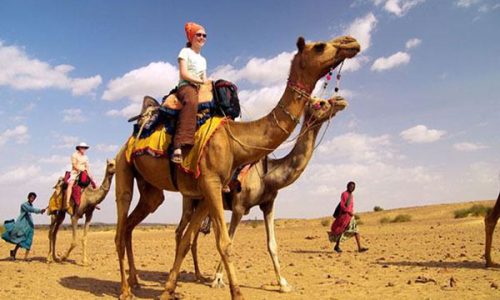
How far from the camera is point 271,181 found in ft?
29.5

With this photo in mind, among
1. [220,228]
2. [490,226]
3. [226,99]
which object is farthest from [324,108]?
[490,226]

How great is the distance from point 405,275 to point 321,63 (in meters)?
5.25

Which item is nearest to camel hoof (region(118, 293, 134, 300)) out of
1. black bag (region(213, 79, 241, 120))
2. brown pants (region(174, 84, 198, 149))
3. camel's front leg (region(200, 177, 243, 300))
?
camel's front leg (region(200, 177, 243, 300))

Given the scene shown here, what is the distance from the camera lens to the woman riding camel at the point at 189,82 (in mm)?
6617

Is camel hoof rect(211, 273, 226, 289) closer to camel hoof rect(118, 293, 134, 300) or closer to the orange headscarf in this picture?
camel hoof rect(118, 293, 134, 300)

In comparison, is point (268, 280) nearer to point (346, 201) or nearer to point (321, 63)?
point (321, 63)

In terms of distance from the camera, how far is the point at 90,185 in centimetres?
1461

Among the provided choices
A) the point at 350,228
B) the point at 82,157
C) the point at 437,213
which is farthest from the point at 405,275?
the point at 437,213

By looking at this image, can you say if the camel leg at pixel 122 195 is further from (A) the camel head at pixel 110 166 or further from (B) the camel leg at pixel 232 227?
(A) the camel head at pixel 110 166

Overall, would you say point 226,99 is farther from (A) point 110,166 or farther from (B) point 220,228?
(A) point 110,166

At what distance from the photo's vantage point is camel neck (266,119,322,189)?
8.94 meters

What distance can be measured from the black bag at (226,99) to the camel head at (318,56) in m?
1.20

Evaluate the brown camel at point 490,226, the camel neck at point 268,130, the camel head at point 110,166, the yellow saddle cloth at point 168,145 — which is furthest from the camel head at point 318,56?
the camel head at point 110,166

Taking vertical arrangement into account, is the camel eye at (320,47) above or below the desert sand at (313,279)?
above
